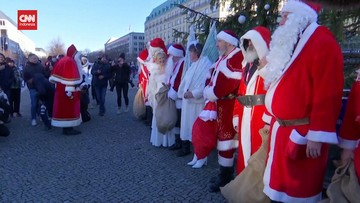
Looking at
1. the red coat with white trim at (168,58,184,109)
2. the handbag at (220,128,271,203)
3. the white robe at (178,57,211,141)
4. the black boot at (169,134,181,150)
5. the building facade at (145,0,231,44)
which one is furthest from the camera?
the building facade at (145,0,231,44)

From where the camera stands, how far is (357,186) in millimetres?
2244

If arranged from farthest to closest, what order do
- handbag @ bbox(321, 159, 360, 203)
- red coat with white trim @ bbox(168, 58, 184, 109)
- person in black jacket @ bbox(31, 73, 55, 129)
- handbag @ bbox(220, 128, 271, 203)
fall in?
person in black jacket @ bbox(31, 73, 55, 129) → red coat with white trim @ bbox(168, 58, 184, 109) → handbag @ bbox(220, 128, 271, 203) → handbag @ bbox(321, 159, 360, 203)

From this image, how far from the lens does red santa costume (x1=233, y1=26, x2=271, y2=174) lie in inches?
126

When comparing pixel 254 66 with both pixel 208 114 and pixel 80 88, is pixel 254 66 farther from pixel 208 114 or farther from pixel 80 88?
pixel 80 88

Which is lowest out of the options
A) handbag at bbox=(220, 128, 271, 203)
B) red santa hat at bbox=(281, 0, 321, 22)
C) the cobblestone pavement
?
the cobblestone pavement

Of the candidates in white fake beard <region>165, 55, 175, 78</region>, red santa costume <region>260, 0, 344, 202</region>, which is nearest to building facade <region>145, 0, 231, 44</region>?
white fake beard <region>165, 55, 175, 78</region>

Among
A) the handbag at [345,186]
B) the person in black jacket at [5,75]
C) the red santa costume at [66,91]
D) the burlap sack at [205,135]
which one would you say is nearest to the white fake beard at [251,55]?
the burlap sack at [205,135]

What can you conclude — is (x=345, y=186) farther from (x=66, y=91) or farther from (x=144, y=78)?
(x=144, y=78)

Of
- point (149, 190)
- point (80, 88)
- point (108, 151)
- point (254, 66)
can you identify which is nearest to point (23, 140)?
point (80, 88)

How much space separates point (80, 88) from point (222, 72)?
452cm

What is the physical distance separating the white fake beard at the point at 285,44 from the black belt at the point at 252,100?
0.59 meters

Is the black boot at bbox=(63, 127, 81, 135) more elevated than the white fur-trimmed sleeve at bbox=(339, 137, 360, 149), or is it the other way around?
the white fur-trimmed sleeve at bbox=(339, 137, 360, 149)

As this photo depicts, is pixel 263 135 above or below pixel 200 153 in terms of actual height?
above

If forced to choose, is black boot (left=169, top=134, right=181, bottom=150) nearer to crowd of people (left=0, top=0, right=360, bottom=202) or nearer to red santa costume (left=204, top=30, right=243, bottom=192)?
crowd of people (left=0, top=0, right=360, bottom=202)
